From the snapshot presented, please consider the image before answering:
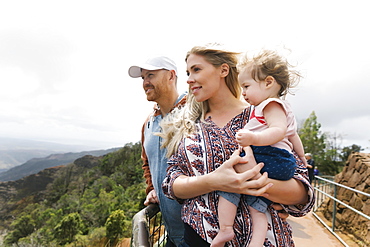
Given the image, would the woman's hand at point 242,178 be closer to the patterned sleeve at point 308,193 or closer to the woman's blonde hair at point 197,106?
the patterned sleeve at point 308,193

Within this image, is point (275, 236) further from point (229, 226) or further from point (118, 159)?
point (118, 159)

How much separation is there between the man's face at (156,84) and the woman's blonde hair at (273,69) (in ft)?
2.15

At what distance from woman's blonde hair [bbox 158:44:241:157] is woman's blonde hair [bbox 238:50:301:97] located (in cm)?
15

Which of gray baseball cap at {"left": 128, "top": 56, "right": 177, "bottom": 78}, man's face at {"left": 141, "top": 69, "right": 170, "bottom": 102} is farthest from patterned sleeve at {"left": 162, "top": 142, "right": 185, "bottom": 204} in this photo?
gray baseball cap at {"left": 128, "top": 56, "right": 177, "bottom": 78}

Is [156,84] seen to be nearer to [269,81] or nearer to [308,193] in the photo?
[269,81]

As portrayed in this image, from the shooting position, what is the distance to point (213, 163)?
108 centimetres

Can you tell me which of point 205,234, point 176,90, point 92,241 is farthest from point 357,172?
point 92,241

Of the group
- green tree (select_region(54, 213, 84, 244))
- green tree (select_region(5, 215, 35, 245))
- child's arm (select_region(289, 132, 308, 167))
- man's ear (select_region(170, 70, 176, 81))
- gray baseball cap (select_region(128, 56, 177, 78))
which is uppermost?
gray baseball cap (select_region(128, 56, 177, 78))

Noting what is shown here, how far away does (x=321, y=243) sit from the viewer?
14.2 ft

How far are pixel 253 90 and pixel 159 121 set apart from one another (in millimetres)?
706

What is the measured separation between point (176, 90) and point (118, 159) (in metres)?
17.5

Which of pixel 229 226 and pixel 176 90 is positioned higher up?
pixel 176 90

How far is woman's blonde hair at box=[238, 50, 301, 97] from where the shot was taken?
1.08 m

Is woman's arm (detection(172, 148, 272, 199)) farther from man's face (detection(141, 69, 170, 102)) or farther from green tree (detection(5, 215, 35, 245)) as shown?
green tree (detection(5, 215, 35, 245))
